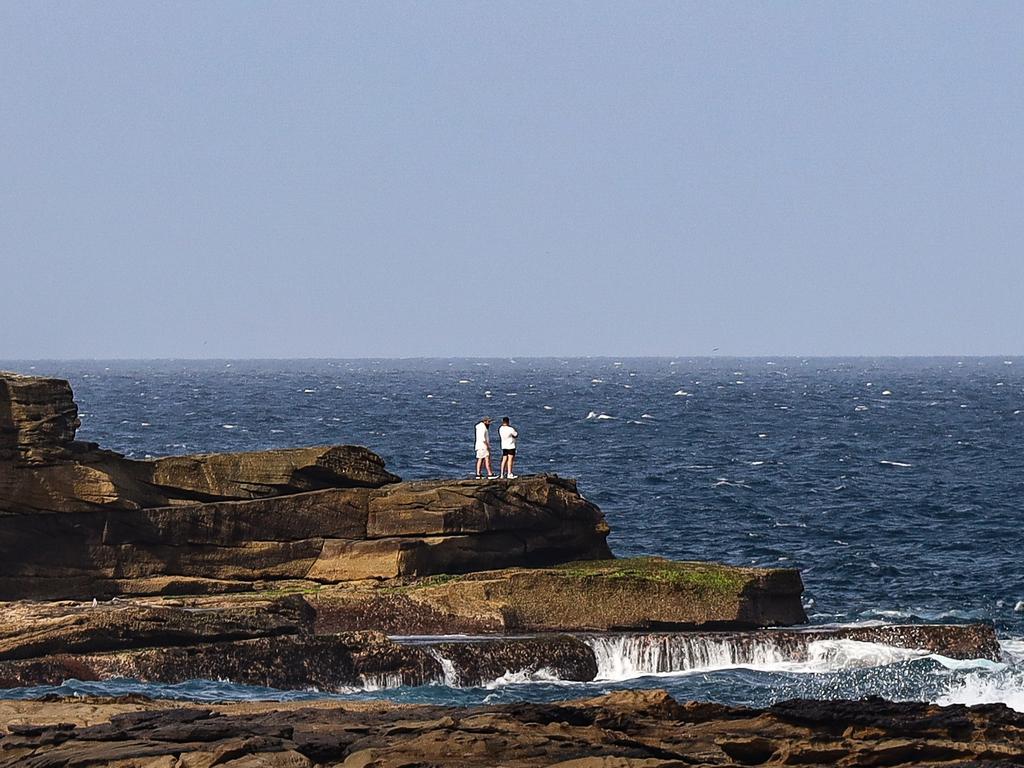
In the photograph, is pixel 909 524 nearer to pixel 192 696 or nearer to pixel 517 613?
pixel 517 613

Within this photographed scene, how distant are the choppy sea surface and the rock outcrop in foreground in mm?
6777

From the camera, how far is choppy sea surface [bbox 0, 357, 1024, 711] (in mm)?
29078

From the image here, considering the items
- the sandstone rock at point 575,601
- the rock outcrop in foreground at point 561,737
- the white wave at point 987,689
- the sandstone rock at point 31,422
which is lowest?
the white wave at point 987,689

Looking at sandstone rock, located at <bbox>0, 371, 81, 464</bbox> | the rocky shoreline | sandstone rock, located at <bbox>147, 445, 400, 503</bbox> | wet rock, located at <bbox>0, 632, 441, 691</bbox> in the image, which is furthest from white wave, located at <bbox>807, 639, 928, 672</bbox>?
sandstone rock, located at <bbox>0, 371, 81, 464</bbox>

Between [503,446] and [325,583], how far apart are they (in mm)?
7178

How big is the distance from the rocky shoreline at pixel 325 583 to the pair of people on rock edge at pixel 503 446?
3344mm

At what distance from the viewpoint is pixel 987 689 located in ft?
94.1

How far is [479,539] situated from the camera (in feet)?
109

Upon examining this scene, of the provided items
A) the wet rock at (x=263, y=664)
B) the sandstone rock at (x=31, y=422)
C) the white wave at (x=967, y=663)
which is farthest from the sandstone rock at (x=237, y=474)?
the white wave at (x=967, y=663)

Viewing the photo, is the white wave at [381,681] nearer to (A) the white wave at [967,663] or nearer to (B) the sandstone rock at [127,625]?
(B) the sandstone rock at [127,625]

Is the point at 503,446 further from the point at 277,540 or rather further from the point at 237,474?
the point at 237,474

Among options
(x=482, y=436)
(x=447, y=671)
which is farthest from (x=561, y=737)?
(x=482, y=436)

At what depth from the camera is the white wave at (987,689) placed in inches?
1108

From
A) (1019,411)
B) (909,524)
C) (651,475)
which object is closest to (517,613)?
(909,524)
